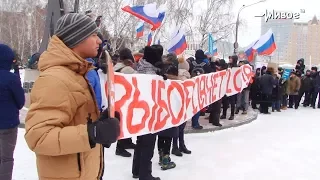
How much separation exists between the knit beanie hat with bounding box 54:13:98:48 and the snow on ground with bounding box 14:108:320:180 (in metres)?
3.37

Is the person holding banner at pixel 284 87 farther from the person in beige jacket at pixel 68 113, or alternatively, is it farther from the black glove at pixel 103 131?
the black glove at pixel 103 131

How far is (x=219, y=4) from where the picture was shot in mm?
37312

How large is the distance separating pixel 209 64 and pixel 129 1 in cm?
2636

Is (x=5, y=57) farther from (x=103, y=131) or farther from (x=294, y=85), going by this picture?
(x=294, y=85)

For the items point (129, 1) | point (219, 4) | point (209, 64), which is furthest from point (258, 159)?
point (219, 4)

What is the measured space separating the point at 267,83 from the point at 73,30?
11.7 meters

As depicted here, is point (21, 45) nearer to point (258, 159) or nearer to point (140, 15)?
point (140, 15)

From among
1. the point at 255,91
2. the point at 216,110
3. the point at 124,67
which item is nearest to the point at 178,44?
the point at 216,110

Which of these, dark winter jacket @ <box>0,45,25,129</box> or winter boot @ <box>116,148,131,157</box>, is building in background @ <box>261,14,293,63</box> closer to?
winter boot @ <box>116,148,131,157</box>

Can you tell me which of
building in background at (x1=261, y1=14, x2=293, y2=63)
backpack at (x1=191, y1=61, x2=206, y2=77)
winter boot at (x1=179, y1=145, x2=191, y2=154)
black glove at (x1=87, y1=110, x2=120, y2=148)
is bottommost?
winter boot at (x1=179, y1=145, x2=191, y2=154)

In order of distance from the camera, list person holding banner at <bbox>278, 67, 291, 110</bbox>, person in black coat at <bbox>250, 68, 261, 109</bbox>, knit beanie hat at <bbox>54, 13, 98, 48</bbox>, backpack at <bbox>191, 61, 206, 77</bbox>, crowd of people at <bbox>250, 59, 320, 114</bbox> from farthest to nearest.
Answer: person holding banner at <bbox>278, 67, 291, 110</bbox>
person in black coat at <bbox>250, 68, 261, 109</bbox>
crowd of people at <bbox>250, 59, 320, 114</bbox>
backpack at <bbox>191, 61, 206, 77</bbox>
knit beanie hat at <bbox>54, 13, 98, 48</bbox>

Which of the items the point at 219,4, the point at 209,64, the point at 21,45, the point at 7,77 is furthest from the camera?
the point at 21,45

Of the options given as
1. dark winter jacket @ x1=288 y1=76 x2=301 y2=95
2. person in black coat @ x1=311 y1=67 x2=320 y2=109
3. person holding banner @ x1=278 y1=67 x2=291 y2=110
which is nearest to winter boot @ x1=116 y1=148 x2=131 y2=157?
person holding banner @ x1=278 y1=67 x2=291 y2=110

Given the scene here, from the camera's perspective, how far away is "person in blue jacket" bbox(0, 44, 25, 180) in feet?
12.3
